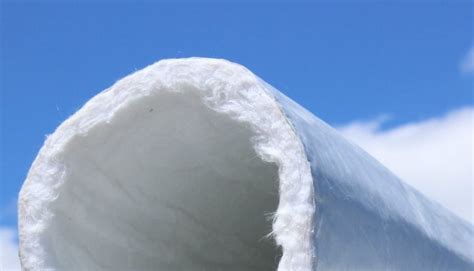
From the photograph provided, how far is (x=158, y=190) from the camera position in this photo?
3.09m

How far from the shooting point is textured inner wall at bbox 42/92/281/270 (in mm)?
2625

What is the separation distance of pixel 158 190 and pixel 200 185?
0.84 feet

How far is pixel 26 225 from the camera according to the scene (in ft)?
8.53

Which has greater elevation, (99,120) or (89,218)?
(99,120)

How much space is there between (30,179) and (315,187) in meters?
1.06

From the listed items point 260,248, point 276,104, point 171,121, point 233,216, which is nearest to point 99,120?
point 171,121

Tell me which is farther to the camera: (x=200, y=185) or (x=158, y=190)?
(x=200, y=185)

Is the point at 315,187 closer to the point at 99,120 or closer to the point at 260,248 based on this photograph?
the point at 99,120

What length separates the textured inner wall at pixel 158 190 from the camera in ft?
8.61

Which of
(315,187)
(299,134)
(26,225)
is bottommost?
(26,225)

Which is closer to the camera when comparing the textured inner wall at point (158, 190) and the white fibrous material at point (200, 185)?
the white fibrous material at point (200, 185)

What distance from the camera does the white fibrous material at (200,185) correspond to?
221 centimetres

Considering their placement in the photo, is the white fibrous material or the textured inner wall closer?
the white fibrous material

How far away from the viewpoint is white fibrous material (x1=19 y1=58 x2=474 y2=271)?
2205 millimetres
